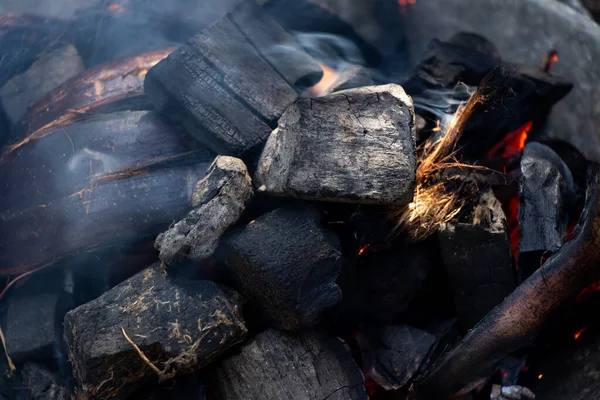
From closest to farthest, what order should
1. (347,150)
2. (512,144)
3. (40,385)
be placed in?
(347,150), (40,385), (512,144)

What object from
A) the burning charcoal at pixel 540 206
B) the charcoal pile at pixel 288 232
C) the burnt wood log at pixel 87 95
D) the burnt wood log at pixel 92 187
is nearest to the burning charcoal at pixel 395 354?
the charcoal pile at pixel 288 232

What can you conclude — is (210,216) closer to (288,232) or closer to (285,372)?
(288,232)

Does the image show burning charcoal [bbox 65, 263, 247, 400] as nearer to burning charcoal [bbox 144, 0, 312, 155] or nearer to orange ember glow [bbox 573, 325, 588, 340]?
burning charcoal [bbox 144, 0, 312, 155]

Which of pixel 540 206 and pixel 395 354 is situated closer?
pixel 395 354

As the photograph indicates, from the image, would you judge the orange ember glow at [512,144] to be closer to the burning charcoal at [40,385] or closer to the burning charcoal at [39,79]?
the burning charcoal at [40,385]

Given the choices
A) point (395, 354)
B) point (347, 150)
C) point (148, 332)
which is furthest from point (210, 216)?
point (395, 354)

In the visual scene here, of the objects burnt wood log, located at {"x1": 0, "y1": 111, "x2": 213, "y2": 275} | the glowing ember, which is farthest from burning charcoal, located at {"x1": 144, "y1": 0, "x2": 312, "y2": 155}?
the glowing ember
